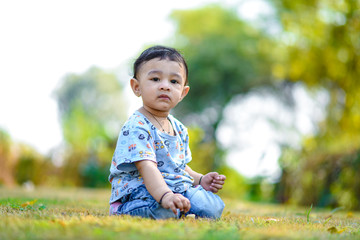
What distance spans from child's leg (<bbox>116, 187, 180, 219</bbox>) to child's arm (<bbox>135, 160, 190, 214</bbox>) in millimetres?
98

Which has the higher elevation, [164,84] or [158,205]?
[164,84]

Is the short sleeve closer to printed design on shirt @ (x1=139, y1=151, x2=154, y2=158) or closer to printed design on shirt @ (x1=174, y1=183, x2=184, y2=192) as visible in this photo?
printed design on shirt @ (x1=139, y1=151, x2=154, y2=158)

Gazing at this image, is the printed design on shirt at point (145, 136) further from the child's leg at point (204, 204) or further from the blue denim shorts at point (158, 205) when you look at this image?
the child's leg at point (204, 204)

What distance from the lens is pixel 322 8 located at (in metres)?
10.1

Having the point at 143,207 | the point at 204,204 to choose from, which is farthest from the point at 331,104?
the point at 143,207

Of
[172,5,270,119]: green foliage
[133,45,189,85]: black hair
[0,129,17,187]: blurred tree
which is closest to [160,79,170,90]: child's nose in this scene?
[133,45,189,85]: black hair

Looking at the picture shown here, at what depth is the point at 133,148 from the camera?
2482 mm

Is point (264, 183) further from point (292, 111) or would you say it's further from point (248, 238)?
point (292, 111)

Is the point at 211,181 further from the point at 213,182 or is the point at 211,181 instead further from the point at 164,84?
the point at 164,84

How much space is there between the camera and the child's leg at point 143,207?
239cm

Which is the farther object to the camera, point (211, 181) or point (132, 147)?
point (211, 181)

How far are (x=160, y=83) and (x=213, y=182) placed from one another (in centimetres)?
73

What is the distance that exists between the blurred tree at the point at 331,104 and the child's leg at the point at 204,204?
3.73 meters

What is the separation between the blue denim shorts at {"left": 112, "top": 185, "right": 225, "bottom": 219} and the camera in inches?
95.8
